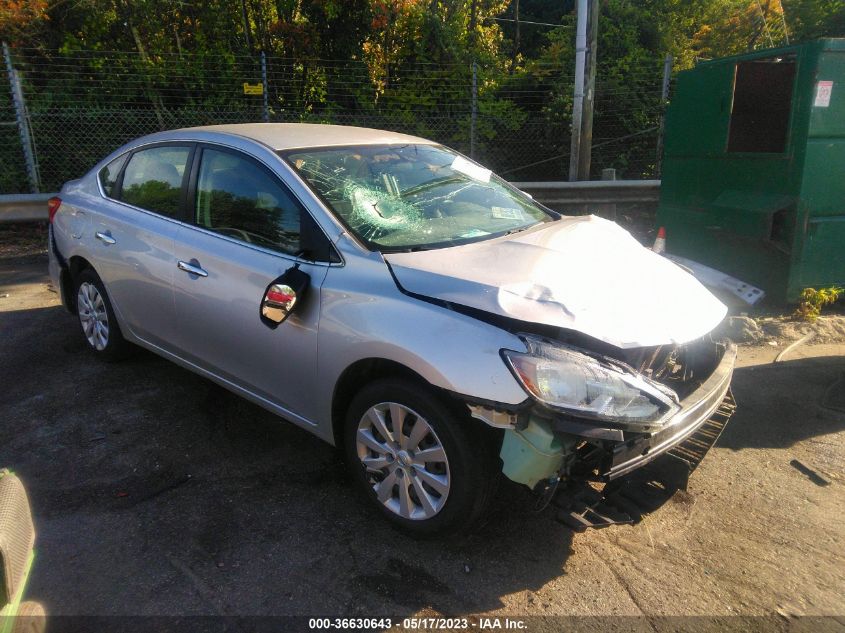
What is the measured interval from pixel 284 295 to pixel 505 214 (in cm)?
148

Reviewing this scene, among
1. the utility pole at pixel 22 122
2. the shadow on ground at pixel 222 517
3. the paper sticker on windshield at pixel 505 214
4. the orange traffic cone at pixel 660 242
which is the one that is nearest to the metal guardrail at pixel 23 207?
the utility pole at pixel 22 122

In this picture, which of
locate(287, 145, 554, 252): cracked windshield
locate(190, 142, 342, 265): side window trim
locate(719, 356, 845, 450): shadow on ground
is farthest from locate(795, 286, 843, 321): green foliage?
locate(190, 142, 342, 265): side window trim

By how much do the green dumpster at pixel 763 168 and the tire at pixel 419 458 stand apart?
3.90m

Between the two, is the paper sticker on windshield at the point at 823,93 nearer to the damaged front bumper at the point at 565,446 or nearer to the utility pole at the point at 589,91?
the damaged front bumper at the point at 565,446

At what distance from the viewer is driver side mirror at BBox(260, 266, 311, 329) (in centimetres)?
322

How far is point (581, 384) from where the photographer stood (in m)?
2.61

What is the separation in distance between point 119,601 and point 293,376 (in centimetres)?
120

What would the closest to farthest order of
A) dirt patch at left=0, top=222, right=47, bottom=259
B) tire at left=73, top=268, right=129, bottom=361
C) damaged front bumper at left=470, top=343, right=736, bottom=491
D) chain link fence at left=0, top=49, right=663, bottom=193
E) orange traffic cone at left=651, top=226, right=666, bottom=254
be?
damaged front bumper at left=470, top=343, right=736, bottom=491 < tire at left=73, top=268, right=129, bottom=361 < orange traffic cone at left=651, top=226, right=666, bottom=254 < dirt patch at left=0, top=222, right=47, bottom=259 < chain link fence at left=0, top=49, right=663, bottom=193

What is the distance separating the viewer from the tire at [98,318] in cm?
475

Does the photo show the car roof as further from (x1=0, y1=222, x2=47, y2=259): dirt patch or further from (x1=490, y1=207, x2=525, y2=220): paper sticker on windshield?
(x1=0, y1=222, x2=47, y2=259): dirt patch

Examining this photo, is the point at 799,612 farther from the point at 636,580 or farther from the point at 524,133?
the point at 524,133

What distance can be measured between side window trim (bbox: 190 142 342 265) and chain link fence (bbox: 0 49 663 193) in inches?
254

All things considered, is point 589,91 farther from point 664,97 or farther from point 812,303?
point 812,303

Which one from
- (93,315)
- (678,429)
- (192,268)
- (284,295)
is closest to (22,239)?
(93,315)
